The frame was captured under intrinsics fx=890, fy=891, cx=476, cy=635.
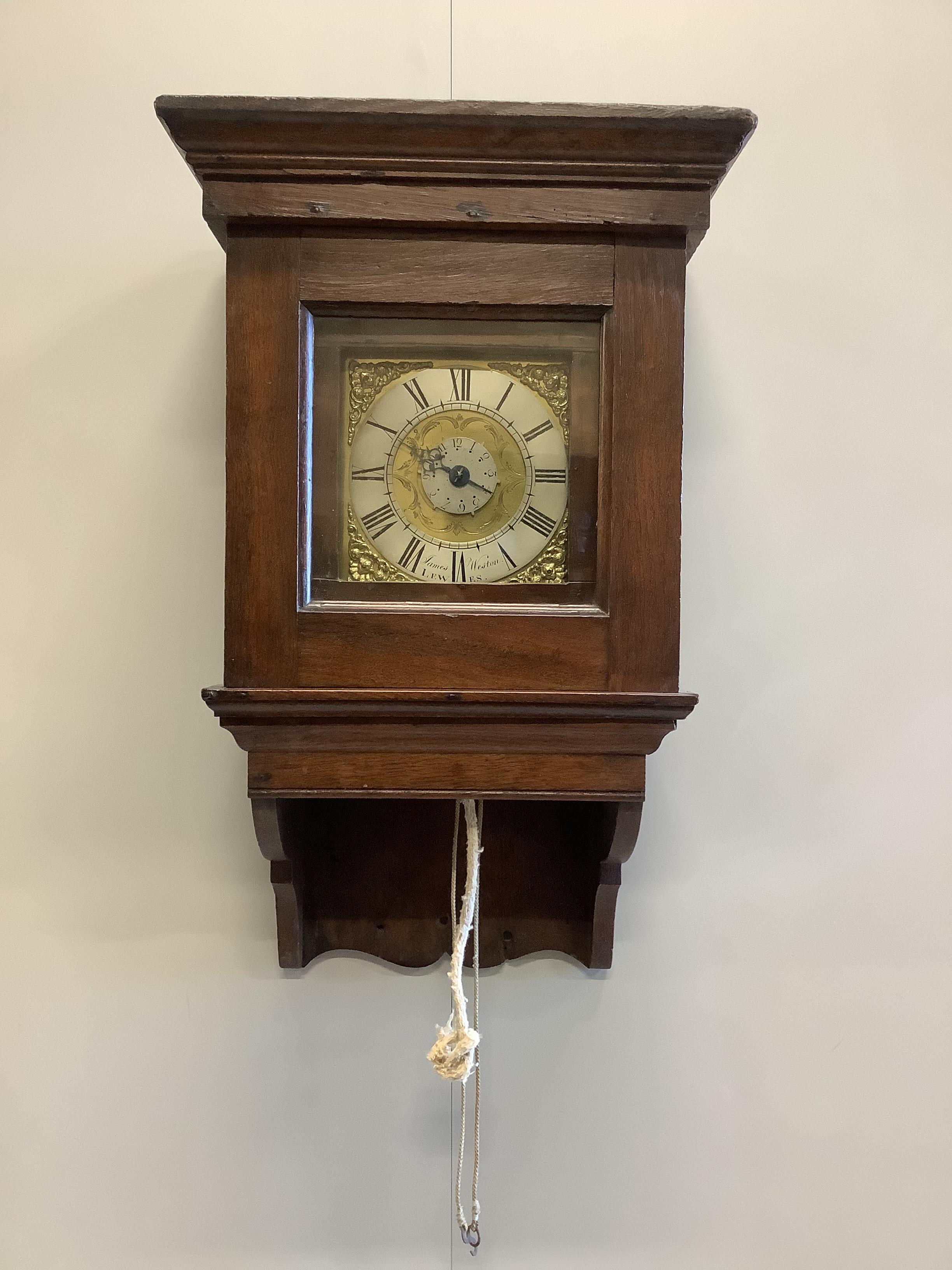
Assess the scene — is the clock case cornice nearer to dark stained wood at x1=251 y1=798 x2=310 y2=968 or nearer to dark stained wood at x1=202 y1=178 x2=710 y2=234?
dark stained wood at x1=202 y1=178 x2=710 y2=234

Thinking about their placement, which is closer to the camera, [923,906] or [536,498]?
[536,498]

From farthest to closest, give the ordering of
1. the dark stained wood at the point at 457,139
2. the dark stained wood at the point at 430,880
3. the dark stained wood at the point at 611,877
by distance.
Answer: the dark stained wood at the point at 430,880 → the dark stained wood at the point at 611,877 → the dark stained wood at the point at 457,139

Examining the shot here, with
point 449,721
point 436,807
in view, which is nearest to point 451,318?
point 449,721

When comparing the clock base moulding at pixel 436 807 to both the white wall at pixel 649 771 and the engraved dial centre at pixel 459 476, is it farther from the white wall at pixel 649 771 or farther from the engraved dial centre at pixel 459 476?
the engraved dial centre at pixel 459 476

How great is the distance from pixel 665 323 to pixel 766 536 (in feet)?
0.98

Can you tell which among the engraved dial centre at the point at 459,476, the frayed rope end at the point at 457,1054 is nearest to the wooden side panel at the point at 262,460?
the engraved dial centre at the point at 459,476

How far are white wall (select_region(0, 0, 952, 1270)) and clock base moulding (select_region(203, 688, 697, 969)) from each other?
0.16 feet

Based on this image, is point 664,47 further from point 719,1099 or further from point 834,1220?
point 834,1220

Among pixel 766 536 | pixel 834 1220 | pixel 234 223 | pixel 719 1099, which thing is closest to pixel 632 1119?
pixel 719 1099

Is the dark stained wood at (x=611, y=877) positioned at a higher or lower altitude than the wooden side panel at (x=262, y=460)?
lower

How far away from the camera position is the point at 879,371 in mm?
897

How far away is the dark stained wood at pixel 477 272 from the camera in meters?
0.67

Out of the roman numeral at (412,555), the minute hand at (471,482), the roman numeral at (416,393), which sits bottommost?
the roman numeral at (412,555)

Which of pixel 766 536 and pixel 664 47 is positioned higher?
pixel 664 47
